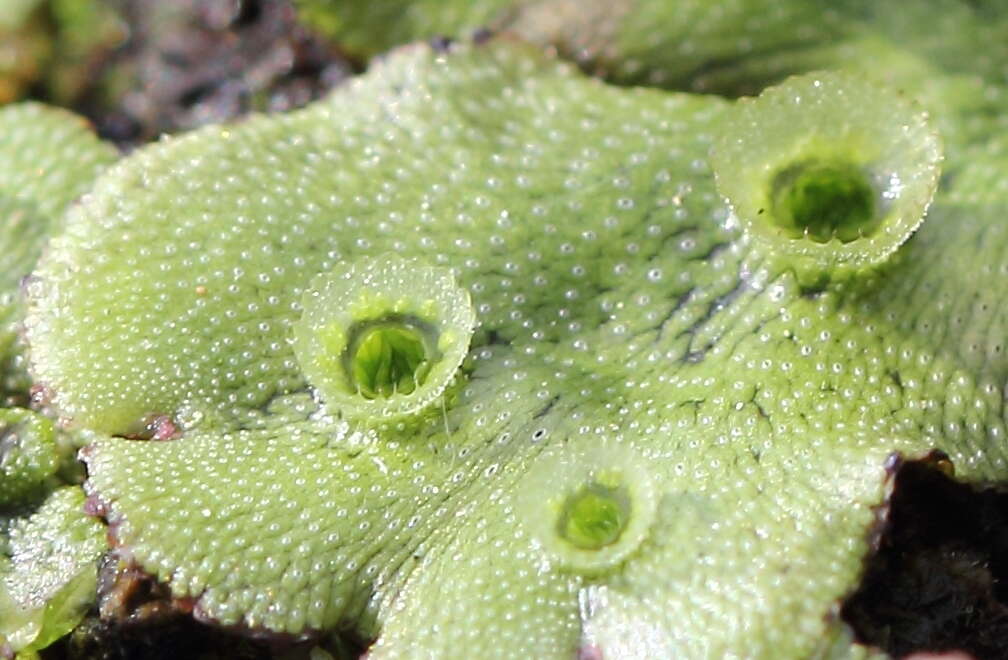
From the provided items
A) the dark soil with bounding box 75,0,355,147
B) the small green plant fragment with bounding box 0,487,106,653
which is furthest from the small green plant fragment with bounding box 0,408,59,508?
the dark soil with bounding box 75,0,355,147

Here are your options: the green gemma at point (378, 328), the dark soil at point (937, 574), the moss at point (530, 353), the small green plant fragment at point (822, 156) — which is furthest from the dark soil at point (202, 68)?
the dark soil at point (937, 574)

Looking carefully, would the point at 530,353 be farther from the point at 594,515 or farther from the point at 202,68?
the point at 202,68

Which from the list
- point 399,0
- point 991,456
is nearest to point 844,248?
point 991,456

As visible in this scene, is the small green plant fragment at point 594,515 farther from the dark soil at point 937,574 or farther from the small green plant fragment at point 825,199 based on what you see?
the small green plant fragment at point 825,199

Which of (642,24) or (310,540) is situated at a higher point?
(642,24)

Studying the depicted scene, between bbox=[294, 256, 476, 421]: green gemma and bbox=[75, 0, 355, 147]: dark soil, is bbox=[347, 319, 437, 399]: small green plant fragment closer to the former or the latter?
bbox=[294, 256, 476, 421]: green gemma

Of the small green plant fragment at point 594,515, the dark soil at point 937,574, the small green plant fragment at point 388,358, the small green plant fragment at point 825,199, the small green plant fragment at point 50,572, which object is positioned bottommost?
the dark soil at point 937,574

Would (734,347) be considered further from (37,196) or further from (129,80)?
(129,80)
